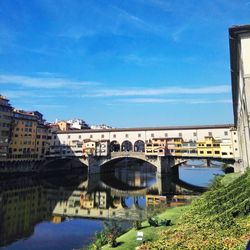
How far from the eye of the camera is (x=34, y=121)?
84.1 meters

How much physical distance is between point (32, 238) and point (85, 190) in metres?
30.0

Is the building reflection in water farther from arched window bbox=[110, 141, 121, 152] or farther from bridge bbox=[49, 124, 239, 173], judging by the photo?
arched window bbox=[110, 141, 121, 152]

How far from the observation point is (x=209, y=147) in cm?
6888

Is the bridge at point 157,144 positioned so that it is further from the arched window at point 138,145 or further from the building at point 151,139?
the arched window at point 138,145

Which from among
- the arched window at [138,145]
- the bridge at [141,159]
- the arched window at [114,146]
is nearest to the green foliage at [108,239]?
the bridge at [141,159]

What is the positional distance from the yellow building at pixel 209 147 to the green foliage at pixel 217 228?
50.3m

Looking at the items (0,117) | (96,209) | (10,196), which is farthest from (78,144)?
(96,209)

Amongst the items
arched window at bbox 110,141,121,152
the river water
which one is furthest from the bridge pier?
arched window at bbox 110,141,121,152

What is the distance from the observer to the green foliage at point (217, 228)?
12.9 meters

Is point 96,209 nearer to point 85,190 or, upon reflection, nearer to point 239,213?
point 85,190

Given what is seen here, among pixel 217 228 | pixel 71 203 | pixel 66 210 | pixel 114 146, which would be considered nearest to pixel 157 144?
pixel 114 146

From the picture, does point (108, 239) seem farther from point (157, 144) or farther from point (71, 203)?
Answer: point (157, 144)

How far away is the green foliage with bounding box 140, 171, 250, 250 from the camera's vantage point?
42.3 feet

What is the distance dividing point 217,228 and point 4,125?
66.4 metres
